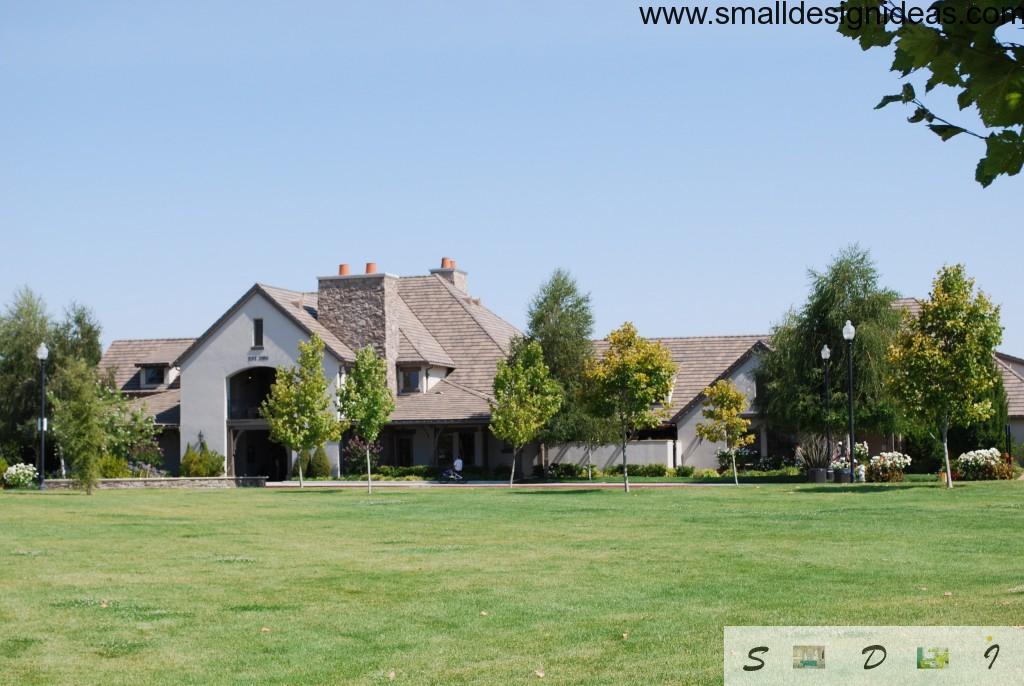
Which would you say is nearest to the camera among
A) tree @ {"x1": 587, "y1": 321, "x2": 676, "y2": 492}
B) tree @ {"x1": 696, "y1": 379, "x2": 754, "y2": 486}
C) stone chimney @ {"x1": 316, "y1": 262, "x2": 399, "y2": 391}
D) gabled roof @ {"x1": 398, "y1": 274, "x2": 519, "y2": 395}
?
tree @ {"x1": 587, "y1": 321, "x2": 676, "y2": 492}

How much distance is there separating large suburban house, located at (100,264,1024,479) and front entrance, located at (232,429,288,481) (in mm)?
63

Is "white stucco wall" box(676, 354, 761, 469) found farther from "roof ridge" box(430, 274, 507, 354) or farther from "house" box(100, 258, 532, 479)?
"roof ridge" box(430, 274, 507, 354)

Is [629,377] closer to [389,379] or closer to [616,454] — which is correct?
[616,454]

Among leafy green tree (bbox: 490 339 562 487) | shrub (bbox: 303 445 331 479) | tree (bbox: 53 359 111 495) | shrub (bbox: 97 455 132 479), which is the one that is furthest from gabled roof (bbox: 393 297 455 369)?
tree (bbox: 53 359 111 495)

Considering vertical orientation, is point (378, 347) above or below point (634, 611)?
above

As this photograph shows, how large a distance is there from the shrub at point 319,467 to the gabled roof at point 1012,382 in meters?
29.5

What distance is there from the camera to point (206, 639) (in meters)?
11.6

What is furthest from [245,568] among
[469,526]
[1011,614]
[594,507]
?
[594,507]

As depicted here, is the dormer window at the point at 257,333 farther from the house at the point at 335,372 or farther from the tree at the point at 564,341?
the tree at the point at 564,341

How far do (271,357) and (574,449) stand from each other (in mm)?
15024

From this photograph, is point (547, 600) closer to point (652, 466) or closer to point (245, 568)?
point (245, 568)

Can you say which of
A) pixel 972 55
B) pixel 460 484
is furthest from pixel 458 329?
pixel 972 55

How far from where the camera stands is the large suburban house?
5512 centimetres

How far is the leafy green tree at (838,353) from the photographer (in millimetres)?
47875
